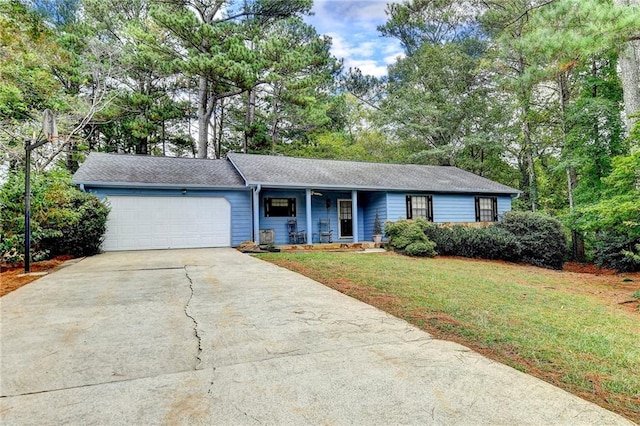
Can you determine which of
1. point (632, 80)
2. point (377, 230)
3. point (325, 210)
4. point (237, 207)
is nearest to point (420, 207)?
point (377, 230)

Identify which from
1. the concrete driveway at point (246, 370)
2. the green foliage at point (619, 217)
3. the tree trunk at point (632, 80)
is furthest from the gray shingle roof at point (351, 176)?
the concrete driveway at point (246, 370)

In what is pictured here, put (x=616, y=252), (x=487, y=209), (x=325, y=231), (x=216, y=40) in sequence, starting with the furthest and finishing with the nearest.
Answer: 1. (x=216, y=40)
2. (x=487, y=209)
3. (x=325, y=231)
4. (x=616, y=252)

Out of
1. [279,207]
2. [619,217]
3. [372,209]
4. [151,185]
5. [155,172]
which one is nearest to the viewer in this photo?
[619,217]

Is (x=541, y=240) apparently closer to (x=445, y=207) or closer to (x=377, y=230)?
(x=445, y=207)

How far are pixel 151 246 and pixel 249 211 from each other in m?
3.39

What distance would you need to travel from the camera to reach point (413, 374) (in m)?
Result: 2.35

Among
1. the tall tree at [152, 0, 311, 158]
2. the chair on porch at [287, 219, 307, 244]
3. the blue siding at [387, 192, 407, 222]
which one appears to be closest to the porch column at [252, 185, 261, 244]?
the chair on porch at [287, 219, 307, 244]

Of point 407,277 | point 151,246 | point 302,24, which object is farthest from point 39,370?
point 302,24

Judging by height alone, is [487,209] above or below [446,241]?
above

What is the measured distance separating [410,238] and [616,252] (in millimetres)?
6629

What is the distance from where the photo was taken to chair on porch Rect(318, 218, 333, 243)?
13500 millimetres

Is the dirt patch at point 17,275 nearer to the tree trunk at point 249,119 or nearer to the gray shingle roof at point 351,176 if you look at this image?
the gray shingle roof at point 351,176

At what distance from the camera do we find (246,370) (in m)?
2.40

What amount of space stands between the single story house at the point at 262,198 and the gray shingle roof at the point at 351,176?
44 mm
